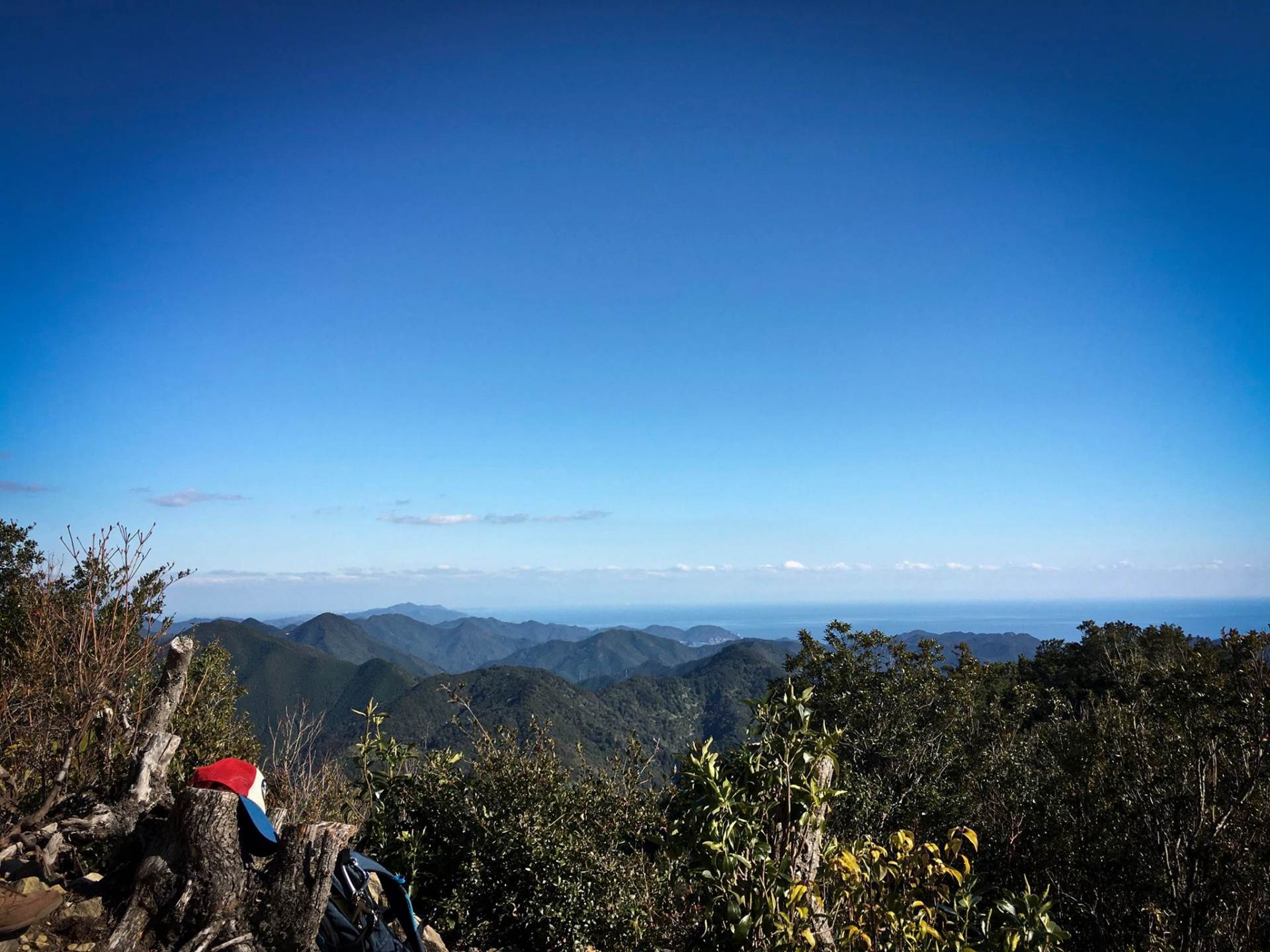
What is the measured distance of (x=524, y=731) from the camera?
617 centimetres

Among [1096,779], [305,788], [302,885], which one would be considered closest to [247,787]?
[302,885]

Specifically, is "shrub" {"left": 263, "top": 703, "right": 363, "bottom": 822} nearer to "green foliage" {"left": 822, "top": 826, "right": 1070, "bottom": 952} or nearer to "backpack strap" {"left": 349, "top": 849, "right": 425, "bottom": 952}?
"backpack strap" {"left": 349, "top": 849, "right": 425, "bottom": 952}

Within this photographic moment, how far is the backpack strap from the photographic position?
380 centimetres

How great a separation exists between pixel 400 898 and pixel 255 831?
3.20 ft

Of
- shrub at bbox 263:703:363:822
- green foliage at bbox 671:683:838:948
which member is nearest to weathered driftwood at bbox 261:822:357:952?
shrub at bbox 263:703:363:822

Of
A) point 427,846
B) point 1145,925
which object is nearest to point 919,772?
point 1145,925

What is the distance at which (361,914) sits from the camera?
156 inches

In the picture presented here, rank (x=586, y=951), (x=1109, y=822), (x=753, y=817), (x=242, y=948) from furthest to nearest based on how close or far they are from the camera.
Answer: (x=1109, y=822) < (x=586, y=951) < (x=242, y=948) < (x=753, y=817)

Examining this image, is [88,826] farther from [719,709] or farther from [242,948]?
[719,709]

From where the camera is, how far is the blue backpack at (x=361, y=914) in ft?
12.4

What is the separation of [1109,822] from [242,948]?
364 inches

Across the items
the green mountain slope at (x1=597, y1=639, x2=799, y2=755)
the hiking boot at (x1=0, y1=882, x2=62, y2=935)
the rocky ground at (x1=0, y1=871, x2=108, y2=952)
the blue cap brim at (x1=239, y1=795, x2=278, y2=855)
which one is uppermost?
the blue cap brim at (x1=239, y1=795, x2=278, y2=855)

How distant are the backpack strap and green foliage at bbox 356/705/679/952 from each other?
29.0 inches

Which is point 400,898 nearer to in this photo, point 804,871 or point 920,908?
point 804,871
